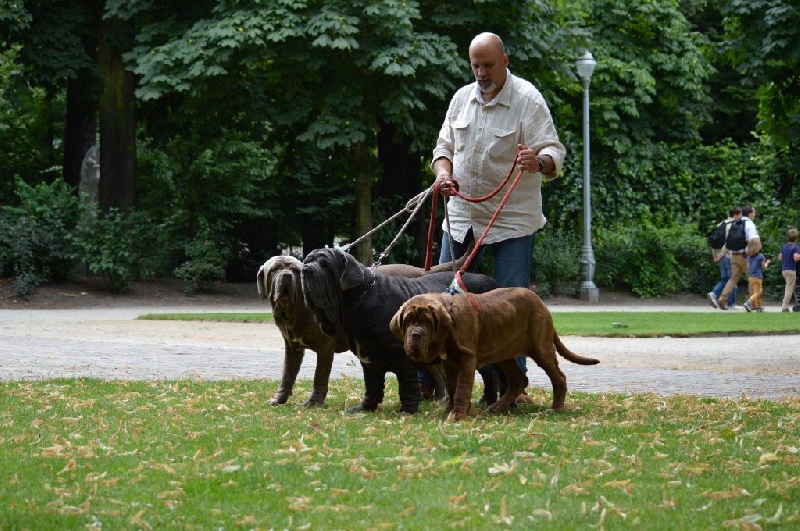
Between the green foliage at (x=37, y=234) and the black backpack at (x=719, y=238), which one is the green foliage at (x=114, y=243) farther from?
the black backpack at (x=719, y=238)

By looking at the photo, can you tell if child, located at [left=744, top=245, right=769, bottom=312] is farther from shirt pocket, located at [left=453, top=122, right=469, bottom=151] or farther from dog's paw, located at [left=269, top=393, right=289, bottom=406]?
dog's paw, located at [left=269, top=393, right=289, bottom=406]

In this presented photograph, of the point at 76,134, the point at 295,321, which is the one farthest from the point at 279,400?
the point at 76,134

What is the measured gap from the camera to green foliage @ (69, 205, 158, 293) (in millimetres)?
26031

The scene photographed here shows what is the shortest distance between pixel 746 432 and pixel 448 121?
131 inches

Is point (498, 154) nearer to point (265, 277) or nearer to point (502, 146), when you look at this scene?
point (502, 146)

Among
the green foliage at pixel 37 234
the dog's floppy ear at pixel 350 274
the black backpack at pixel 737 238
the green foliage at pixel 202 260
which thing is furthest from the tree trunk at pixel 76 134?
the dog's floppy ear at pixel 350 274

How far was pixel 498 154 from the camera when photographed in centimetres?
896

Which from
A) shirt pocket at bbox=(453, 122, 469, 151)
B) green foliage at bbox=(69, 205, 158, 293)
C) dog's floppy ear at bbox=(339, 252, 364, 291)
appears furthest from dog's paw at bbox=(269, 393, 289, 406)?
green foliage at bbox=(69, 205, 158, 293)

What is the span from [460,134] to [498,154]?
0.34 meters

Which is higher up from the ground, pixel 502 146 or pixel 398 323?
pixel 502 146

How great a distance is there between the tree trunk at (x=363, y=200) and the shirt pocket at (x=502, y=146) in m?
18.0

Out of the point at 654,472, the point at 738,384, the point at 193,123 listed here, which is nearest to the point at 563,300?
the point at 193,123

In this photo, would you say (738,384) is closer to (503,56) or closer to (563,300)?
(503,56)

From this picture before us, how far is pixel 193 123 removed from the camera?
2775cm
